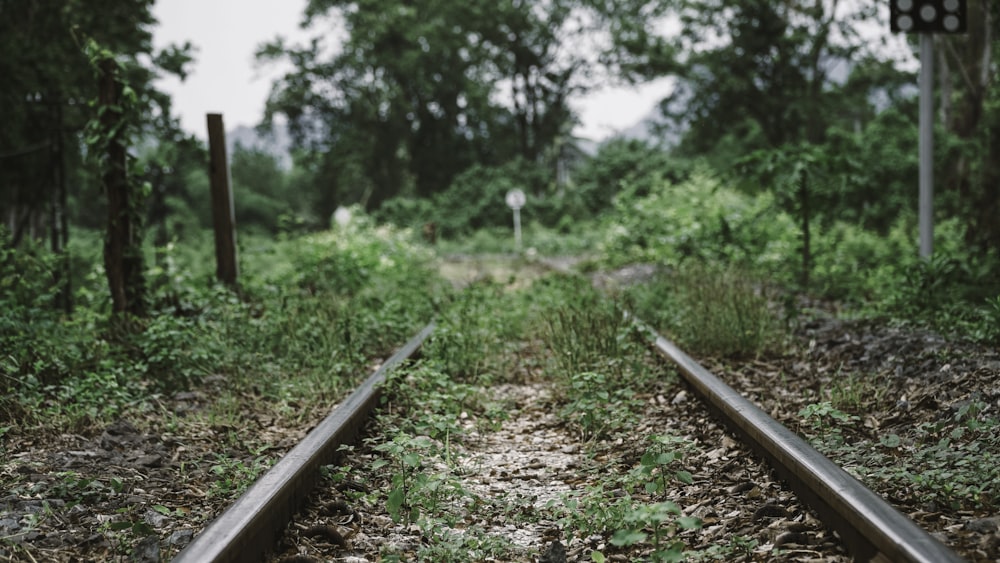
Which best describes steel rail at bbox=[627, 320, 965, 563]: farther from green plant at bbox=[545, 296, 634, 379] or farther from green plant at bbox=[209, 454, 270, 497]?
green plant at bbox=[209, 454, 270, 497]

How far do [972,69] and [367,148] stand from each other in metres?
30.9

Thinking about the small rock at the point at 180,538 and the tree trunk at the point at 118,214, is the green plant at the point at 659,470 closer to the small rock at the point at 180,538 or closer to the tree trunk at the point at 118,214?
the small rock at the point at 180,538

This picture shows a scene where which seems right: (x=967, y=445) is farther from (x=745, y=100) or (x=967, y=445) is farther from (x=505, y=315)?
(x=745, y=100)

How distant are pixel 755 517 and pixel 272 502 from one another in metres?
1.83

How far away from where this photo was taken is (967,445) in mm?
3316

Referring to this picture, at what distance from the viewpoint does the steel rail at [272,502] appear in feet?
7.83

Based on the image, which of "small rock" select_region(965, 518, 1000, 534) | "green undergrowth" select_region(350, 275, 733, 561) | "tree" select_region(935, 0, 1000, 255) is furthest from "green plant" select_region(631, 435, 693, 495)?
"tree" select_region(935, 0, 1000, 255)

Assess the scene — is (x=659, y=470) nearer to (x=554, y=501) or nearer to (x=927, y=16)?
(x=554, y=501)

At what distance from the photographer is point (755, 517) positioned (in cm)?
296

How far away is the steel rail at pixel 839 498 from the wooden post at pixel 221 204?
6.10 meters

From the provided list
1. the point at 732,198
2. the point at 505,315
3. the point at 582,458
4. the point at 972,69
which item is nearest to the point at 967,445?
the point at 582,458

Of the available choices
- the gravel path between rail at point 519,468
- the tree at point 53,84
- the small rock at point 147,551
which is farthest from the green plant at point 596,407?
the tree at point 53,84

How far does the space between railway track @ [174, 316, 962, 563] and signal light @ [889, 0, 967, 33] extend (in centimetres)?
550

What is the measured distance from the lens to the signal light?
25.5 feet
